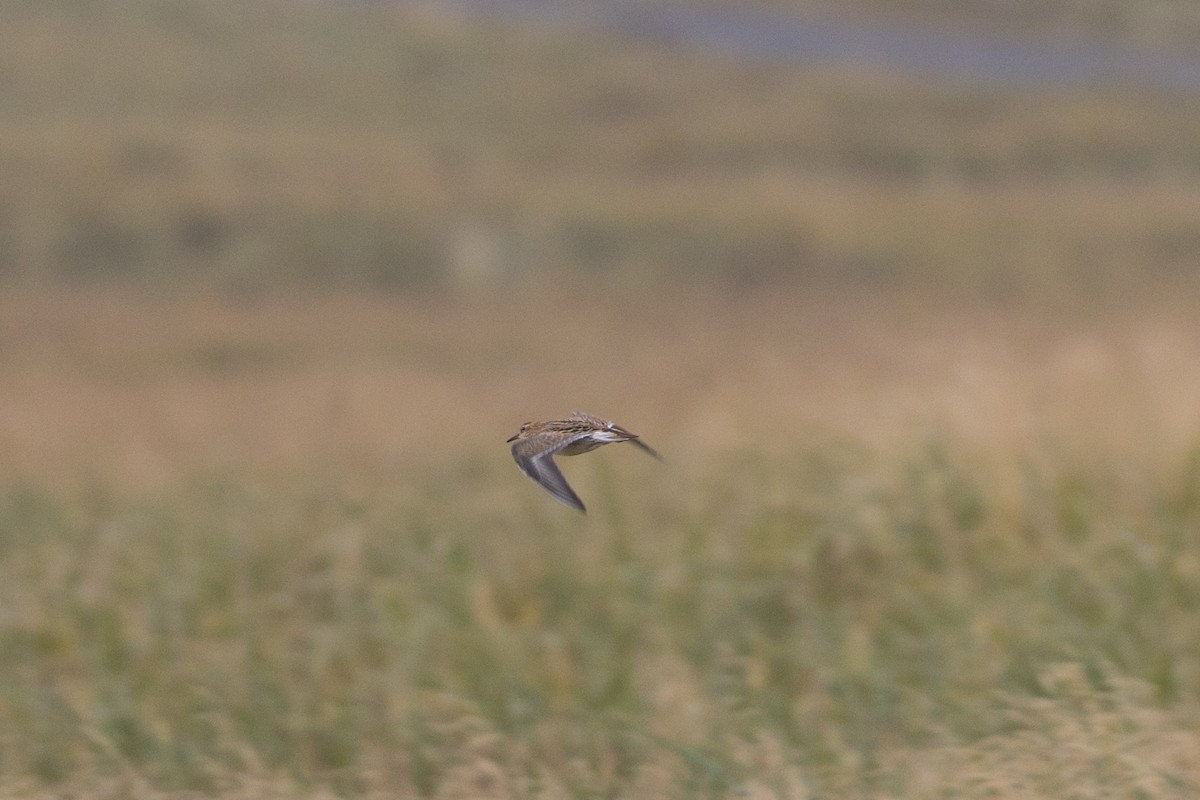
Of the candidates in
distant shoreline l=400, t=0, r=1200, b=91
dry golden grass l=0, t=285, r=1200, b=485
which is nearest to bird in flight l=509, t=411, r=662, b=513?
dry golden grass l=0, t=285, r=1200, b=485

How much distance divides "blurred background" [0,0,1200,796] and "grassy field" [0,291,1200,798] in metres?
0.02

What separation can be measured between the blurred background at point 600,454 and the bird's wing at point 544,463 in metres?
1.86

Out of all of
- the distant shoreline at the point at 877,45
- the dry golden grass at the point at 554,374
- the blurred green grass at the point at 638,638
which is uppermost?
the distant shoreline at the point at 877,45

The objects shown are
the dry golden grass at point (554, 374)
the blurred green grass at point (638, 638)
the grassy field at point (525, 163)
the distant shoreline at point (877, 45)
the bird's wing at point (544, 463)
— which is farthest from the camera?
the distant shoreline at point (877, 45)

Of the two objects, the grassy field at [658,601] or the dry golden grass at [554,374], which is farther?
the dry golden grass at [554,374]

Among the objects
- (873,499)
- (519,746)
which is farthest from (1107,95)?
(519,746)

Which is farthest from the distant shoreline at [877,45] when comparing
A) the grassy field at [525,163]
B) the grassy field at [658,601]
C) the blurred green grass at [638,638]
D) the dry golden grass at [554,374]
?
the blurred green grass at [638,638]

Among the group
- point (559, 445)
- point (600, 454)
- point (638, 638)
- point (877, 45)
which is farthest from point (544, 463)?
point (877, 45)

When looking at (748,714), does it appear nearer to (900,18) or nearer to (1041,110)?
(1041,110)

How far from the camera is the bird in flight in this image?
2016 millimetres

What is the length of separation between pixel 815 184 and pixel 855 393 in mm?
10872

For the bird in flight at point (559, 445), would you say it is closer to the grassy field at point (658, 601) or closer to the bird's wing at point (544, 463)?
the bird's wing at point (544, 463)

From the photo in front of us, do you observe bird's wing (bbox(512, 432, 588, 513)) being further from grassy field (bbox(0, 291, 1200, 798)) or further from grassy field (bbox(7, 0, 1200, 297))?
grassy field (bbox(7, 0, 1200, 297))

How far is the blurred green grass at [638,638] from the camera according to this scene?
4117mm
